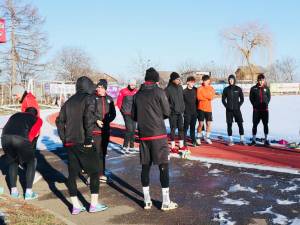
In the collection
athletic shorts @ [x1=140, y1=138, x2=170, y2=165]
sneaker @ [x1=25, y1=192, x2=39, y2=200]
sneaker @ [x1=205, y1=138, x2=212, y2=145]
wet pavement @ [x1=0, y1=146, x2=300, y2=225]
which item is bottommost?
wet pavement @ [x1=0, y1=146, x2=300, y2=225]

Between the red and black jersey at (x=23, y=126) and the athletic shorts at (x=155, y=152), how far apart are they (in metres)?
1.93

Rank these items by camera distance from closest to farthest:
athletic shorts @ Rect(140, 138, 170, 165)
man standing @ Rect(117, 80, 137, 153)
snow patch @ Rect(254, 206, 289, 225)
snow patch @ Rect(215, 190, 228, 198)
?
snow patch @ Rect(254, 206, 289, 225)
athletic shorts @ Rect(140, 138, 170, 165)
snow patch @ Rect(215, 190, 228, 198)
man standing @ Rect(117, 80, 137, 153)

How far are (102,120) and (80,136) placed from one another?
200cm

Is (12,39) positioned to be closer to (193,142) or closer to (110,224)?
(193,142)

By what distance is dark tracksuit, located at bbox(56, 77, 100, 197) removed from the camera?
5.65 meters

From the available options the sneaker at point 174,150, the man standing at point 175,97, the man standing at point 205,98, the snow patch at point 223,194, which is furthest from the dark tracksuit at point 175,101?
the snow patch at point 223,194

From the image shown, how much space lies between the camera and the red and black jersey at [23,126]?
255 inches

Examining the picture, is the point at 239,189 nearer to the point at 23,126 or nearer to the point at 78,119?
the point at 78,119

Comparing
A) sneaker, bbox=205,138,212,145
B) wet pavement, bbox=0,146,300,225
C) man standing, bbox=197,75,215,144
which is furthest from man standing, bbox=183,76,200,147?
wet pavement, bbox=0,146,300,225

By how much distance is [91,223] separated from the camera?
5250mm

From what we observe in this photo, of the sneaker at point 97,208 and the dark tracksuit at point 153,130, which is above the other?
the dark tracksuit at point 153,130

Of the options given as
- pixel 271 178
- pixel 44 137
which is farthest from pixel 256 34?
pixel 271 178

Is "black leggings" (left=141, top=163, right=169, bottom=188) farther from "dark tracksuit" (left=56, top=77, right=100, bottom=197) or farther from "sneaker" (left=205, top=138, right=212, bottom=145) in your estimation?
"sneaker" (left=205, top=138, right=212, bottom=145)

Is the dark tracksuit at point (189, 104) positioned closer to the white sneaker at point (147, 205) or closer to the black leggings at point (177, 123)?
the black leggings at point (177, 123)
